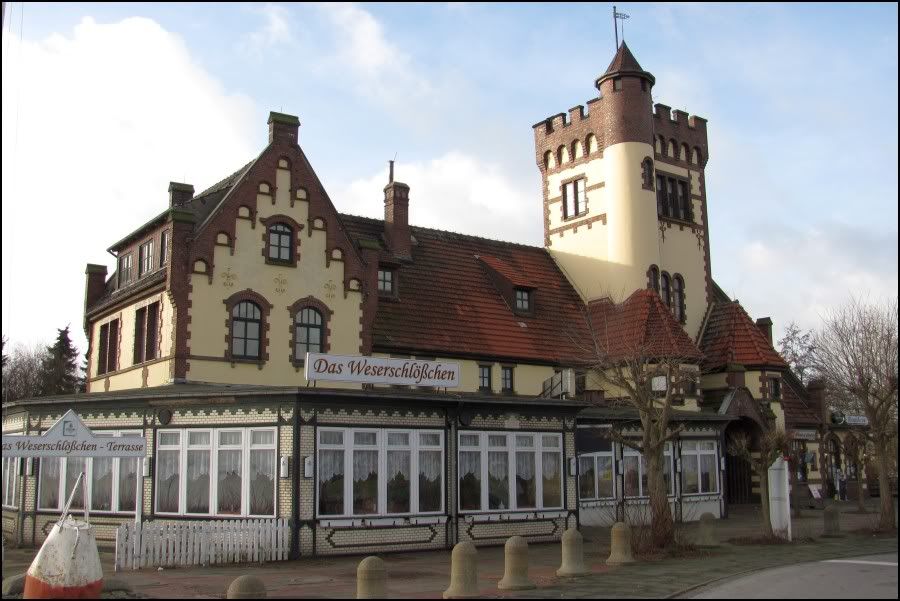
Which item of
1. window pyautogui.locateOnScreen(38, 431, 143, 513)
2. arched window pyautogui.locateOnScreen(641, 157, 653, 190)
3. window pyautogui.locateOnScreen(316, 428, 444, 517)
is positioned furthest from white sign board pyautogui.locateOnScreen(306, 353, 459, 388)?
arched window pyautogui.locateOnScreen(641, 157, 653, 190)

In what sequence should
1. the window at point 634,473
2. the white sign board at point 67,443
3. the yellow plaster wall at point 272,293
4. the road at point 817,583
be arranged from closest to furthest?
the road at point 817,583 < the white sign board at point 67,443 < the yellow plaster wall at point 272,293 < the window at point 634,473

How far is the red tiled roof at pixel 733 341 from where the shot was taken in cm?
4109

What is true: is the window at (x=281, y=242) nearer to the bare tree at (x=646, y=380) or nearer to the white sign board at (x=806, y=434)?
the bare tree at (x=646, y=380)

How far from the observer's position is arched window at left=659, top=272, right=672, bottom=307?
42.8 meters

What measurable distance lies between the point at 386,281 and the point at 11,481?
1424 centimetres

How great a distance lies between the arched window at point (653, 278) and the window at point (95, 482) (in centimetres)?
2500

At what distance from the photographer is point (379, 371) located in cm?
2512

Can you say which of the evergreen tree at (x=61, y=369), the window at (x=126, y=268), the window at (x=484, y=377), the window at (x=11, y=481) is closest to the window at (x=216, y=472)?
the window at (x=11, y=481)

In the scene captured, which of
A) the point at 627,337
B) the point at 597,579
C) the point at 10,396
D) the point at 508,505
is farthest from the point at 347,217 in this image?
the point at 10,396

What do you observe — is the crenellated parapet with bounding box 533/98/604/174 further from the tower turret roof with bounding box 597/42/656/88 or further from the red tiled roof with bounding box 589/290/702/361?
Answer: the red tiled roof with bounding box 589/290/702/361

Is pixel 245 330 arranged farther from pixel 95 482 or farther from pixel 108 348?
pixel 108 348

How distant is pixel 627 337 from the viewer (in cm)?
3881

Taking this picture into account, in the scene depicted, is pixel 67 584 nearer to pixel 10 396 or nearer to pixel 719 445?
pixel 719 445

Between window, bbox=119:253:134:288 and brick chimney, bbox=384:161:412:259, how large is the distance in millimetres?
9991
